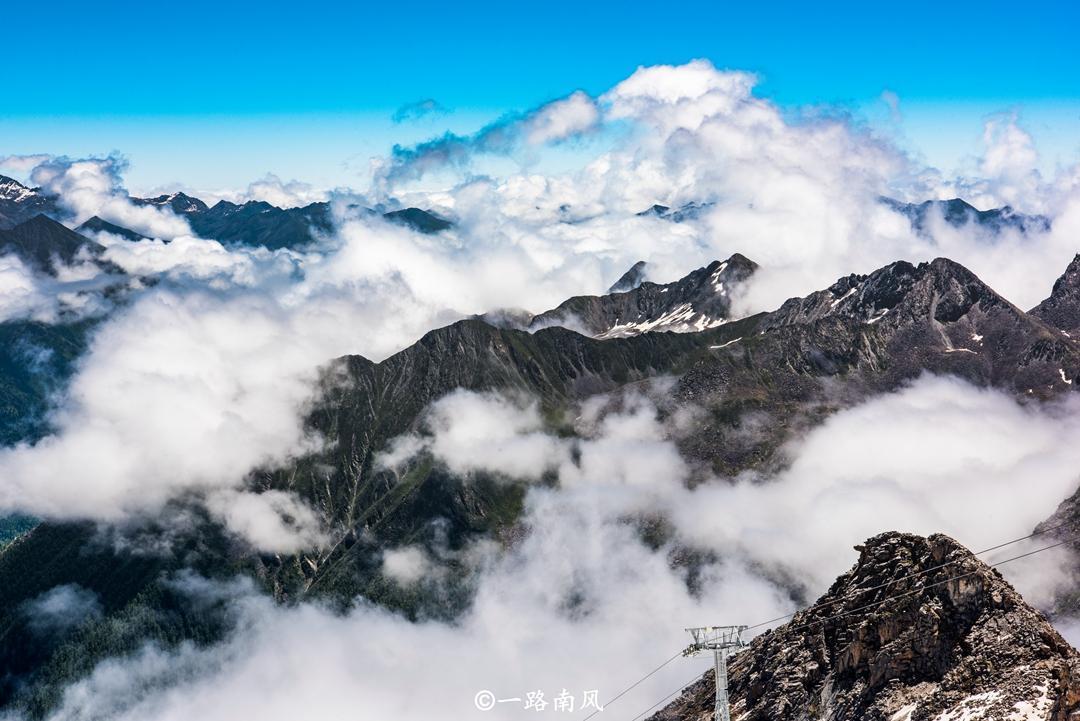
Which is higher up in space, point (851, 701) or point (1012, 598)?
point (1012, 598)

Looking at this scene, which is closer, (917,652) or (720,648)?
(917,652)

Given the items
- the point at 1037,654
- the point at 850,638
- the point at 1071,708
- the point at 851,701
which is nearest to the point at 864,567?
the point at 850,638

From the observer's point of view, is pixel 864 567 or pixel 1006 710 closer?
pixel 1006 710

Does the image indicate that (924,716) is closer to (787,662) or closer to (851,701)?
(851,701)

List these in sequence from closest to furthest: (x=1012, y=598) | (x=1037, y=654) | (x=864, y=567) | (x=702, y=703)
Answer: (x=1037, y=654)
(x=1012, y=598)
(x=864, y=567)
(x=702, y=703)

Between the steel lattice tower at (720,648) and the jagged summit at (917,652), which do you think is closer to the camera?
the jagged summit at (917,652)

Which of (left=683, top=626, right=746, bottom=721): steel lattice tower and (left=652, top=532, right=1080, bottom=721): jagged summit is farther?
(left=683, top=626, right=746, bottom=721): steel lattice tower

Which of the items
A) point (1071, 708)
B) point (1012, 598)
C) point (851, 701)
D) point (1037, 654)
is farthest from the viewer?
point (851, 701)

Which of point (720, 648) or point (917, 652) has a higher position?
point (720, 648)
